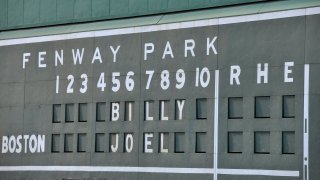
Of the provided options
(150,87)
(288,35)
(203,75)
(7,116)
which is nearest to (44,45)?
(7,116)

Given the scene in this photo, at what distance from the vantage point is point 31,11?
17.0 meters

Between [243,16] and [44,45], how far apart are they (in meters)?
4.72

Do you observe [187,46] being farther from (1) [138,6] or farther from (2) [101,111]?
(2) [101,111]

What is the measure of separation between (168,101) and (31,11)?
439 centimetres

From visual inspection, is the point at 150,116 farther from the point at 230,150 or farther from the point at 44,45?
the point at 44,45

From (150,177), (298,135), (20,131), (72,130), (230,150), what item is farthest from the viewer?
(20,131)

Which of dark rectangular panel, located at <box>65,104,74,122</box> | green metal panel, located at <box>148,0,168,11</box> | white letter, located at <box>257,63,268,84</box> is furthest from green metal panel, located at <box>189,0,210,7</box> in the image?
dark rectangular panel, located at <box>65,104,74,122</box>

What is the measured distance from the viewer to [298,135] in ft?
40.8

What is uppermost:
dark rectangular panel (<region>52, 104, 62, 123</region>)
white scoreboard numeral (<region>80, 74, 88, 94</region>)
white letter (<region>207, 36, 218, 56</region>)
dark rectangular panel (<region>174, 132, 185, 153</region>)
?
white letter (<region>207, 36, 218, 56</region>)

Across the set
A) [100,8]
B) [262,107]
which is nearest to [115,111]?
[100,8]

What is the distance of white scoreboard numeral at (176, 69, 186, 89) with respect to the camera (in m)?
14.0

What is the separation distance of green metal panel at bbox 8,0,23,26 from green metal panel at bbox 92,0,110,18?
2060 mm

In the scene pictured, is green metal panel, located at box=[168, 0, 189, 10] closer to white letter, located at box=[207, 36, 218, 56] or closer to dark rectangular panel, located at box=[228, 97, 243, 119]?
white letter, located at box=[207, 36, 218, 56]

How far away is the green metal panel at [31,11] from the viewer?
16922 mm
